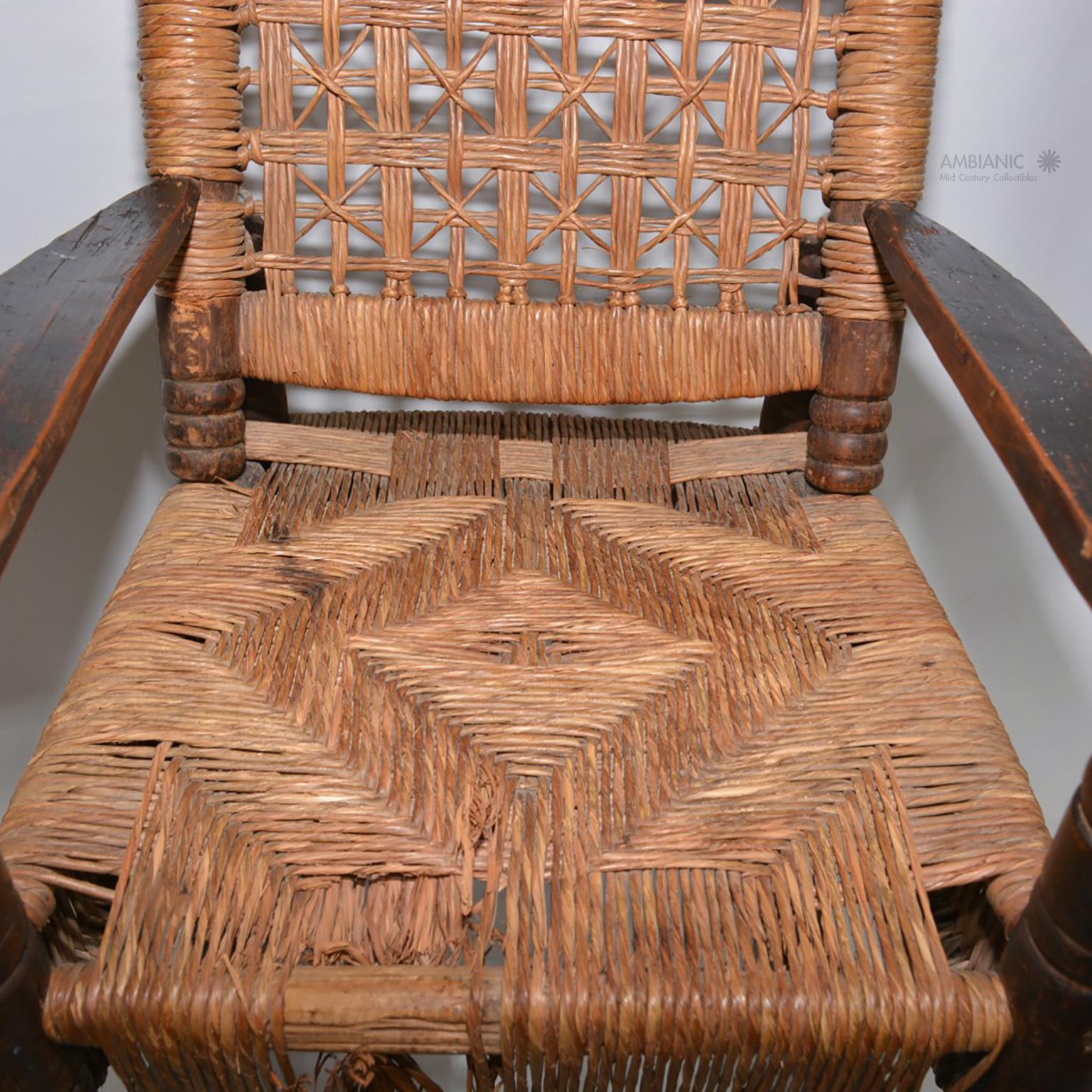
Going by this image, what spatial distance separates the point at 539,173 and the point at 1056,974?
661mm

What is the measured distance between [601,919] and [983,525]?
90cm

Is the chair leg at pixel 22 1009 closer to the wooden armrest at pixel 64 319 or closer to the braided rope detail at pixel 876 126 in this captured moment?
the wooden armrest at pixel 64 319

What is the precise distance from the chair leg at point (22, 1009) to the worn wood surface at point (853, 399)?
634mm

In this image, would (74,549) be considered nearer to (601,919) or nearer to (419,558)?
(419,558)

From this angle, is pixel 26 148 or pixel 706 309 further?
pixel 26 148

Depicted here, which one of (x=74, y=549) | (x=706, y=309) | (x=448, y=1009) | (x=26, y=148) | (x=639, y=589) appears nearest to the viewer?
(x=448, y=1009)

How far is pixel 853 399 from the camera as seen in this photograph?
2.98ft

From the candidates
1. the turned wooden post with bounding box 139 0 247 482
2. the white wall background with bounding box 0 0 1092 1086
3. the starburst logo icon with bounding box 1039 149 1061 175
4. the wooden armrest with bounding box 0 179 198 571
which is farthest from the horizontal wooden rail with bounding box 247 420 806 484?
the starburst logo icon with bounding box 1039 149 1061 175

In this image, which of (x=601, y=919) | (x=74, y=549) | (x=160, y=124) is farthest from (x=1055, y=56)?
(x=74, y=549)

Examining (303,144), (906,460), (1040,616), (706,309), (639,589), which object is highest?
(303,144)

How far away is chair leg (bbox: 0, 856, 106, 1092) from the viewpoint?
505 mm

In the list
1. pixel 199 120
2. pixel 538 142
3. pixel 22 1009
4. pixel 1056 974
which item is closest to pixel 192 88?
pixel 199 120

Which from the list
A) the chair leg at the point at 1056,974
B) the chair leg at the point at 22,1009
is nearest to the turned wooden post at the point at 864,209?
the chair leg at the point at 1056,974

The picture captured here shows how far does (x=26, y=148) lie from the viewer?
1.09m
